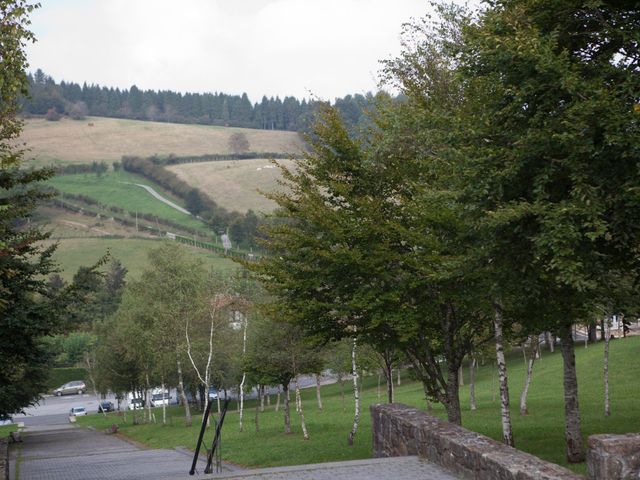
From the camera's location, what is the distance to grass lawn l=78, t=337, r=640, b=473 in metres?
26.7

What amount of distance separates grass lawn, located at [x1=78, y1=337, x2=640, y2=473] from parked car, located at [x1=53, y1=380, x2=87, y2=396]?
1696 inches

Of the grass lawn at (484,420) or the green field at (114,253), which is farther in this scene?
the green field at (114,253)

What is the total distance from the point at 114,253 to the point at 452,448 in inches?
5491

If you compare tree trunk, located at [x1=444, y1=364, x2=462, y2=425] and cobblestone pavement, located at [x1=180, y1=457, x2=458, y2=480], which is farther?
tree trunk, located at [x1=444, y1=364, x2=462, y2=425]

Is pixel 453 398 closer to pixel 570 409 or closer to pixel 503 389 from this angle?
pixel 503 389

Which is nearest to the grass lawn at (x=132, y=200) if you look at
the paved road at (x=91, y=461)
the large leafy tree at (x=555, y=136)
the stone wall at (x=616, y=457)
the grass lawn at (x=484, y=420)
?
the grass lawn at (x=484, y=420)

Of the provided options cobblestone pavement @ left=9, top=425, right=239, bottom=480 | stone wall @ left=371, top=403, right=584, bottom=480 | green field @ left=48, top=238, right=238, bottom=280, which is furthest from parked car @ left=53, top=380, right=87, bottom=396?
stone wall @ left=371, top=403, right=584, bottom=480

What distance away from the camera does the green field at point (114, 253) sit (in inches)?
5512

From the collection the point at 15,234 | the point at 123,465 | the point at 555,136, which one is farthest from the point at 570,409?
the point at 123,465

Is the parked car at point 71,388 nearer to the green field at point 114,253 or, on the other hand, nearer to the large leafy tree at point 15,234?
the green field at point 114,253

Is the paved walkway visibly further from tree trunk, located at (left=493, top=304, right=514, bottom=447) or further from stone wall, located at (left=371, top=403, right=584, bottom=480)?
tree trunk, located at (left=493, top=304, right=514, bottom=447)

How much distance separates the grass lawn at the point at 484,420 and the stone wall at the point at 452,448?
453 cm

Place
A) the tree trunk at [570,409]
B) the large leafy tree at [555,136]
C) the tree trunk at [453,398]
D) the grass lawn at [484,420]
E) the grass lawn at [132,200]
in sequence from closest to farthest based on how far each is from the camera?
the large leafy tree at [555,136]
the tree trunk at [570,409]
the tree trunk at [453,398]
the grass lawn at [484,420]
the grass lawn at [132,200]

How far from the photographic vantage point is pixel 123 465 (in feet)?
101
